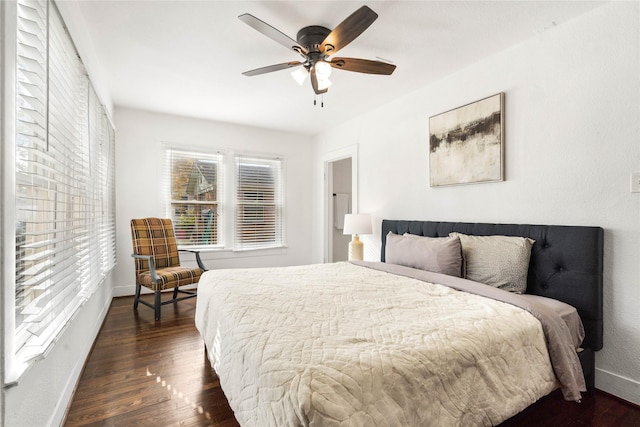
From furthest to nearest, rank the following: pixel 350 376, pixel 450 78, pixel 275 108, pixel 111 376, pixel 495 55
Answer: pixel 275 108
pixel 450 78
pixel 495 55
pixel 111 376
pixel 350 376

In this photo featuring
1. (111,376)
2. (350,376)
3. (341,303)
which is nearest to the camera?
(350,376)

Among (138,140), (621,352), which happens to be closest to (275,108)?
(138,140)

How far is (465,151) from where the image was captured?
2.85 metres

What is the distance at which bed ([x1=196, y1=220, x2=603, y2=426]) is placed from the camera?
1.01m

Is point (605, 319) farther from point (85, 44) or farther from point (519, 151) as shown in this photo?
point (85, 44)

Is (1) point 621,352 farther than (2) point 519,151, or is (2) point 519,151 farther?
(2) point 519,151

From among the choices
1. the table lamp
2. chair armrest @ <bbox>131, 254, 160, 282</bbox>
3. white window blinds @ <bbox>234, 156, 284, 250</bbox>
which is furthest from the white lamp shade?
Answer: chair armrest @ <bbox>131, 254, 160, 282</bbox>

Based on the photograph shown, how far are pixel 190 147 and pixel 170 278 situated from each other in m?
1.97

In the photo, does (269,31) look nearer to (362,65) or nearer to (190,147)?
(362,65)

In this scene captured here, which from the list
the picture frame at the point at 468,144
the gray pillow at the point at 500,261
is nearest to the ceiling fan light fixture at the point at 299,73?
the picture frame at the point at 468,144

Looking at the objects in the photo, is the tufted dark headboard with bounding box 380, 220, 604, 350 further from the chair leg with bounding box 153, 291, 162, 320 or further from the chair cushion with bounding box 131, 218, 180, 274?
the chair cushion with bounding box 131, 218, 180, 274

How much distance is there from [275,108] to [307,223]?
82.3 inches

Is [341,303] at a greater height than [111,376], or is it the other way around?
[341,303]

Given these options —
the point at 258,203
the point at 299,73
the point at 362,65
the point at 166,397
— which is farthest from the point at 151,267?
the point at 362,65
